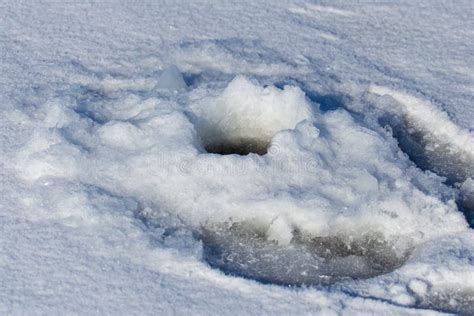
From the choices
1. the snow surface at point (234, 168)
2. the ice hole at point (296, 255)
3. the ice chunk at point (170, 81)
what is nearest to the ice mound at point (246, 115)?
the snow surface at point (234, 168)

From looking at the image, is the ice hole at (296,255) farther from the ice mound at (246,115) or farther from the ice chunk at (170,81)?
the ice chunk at (170,81)

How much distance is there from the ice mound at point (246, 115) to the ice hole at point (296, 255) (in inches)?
14.9

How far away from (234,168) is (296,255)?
333 millimetres

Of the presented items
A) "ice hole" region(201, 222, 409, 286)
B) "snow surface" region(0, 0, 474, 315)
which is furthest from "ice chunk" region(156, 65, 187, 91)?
"ice hole" region(201, 222, 409, 286)

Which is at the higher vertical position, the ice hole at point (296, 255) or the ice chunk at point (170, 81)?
the ice chunk at point (170, 81)

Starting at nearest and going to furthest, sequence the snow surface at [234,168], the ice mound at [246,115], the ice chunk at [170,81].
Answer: the snow surface at [234,168]
the ice mound at [246,115]
the ice chunk at [170,81]

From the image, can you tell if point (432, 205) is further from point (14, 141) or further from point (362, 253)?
point (14, 141)

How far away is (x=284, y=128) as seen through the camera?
257cm

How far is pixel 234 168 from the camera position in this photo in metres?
2.36

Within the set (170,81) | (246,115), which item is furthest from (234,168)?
(170,81)

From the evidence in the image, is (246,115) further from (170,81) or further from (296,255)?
(296,255)

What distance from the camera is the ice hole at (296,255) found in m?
2.11

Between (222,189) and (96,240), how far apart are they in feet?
1.29

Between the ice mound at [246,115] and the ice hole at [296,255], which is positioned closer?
the ice hole at [296,255]
